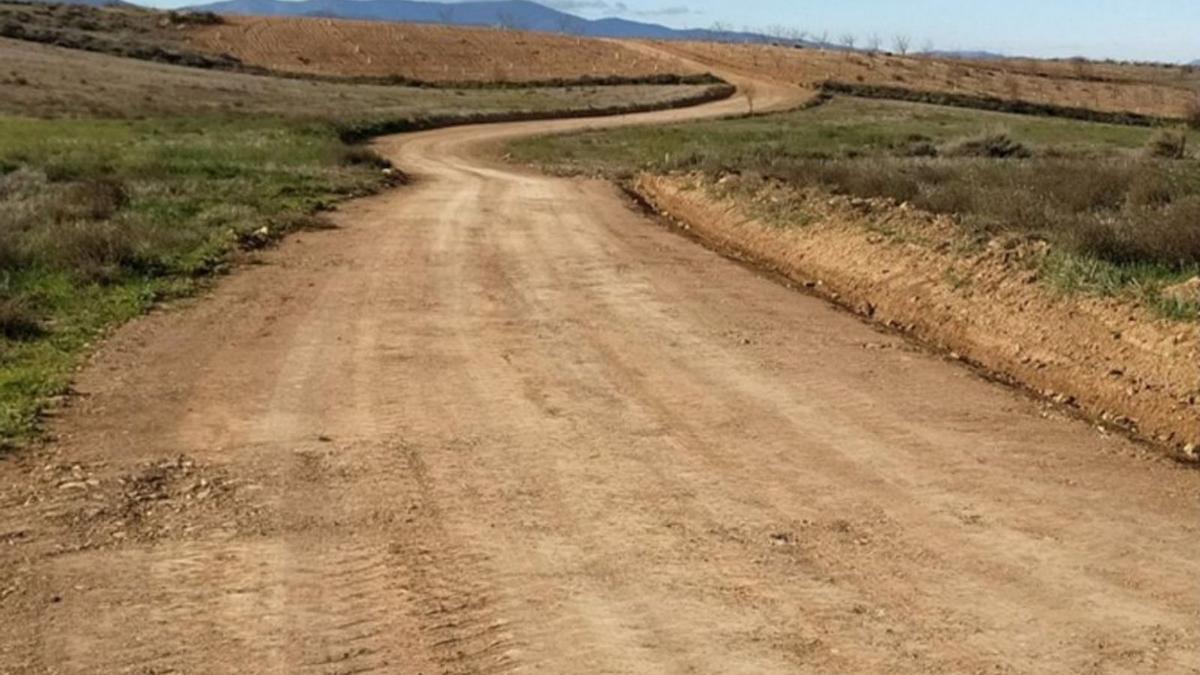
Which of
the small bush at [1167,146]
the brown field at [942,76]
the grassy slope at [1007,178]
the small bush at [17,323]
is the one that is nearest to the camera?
the small bush at [17,323]

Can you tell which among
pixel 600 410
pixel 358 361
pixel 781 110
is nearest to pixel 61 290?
pixel 358 361

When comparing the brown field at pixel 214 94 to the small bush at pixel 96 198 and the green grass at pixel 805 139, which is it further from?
the small bush at pixel 96 198

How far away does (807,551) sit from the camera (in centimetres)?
658

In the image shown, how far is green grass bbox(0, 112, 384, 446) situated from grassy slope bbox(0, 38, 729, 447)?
0.10ft

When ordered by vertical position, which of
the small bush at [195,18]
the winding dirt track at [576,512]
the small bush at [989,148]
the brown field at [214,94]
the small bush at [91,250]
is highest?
the small bush at [195,18]

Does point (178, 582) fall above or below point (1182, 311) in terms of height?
below

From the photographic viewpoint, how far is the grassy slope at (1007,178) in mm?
12812

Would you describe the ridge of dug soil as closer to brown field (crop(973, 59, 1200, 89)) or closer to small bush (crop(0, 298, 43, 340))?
small bush (crop(0, 298, 43, 340))

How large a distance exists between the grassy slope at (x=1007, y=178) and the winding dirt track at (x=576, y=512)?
249cm

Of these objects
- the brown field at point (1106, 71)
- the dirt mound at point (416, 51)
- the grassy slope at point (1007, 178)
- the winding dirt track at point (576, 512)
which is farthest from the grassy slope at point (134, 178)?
the brown field at point (1106, 71)

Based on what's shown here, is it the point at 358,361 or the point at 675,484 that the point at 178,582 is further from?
the point at 358,361

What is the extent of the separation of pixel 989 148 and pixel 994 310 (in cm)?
2805

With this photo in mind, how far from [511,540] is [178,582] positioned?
1.56 metres

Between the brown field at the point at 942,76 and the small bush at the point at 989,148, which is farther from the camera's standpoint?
the brown field at the point at 942,76
